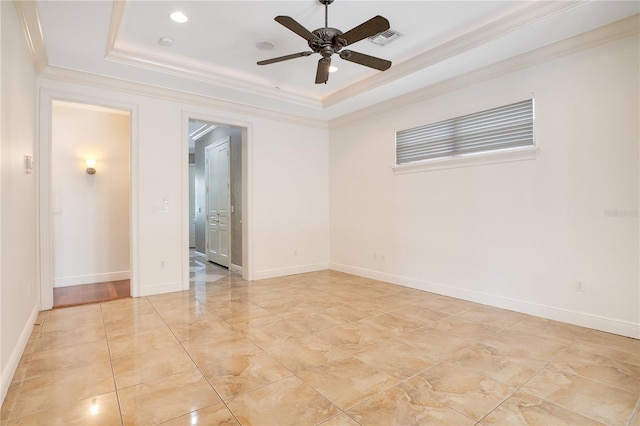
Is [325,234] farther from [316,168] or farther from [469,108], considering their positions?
[469,108]

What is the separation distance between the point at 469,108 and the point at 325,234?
335 cm

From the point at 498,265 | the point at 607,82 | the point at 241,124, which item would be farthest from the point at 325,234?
the point at 607,82

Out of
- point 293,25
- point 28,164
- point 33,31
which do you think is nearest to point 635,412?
point 293,25

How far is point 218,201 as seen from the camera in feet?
23.2

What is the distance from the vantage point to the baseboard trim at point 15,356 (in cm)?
213

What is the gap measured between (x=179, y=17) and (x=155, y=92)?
65.7 inches

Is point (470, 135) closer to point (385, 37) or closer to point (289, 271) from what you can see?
point (385, 37)

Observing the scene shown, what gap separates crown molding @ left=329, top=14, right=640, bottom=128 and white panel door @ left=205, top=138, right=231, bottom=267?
3.25 m

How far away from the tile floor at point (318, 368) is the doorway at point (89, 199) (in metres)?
1.58

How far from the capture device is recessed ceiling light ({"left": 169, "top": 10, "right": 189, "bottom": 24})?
3.17m

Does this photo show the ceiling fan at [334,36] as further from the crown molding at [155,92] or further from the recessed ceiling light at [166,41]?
the crown molding at [155,92]

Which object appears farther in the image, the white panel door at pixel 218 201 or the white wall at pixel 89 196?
the white panel door at pixel 218 201

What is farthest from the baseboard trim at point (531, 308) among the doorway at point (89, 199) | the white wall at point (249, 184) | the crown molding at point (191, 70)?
the doorway at point (89, 199)

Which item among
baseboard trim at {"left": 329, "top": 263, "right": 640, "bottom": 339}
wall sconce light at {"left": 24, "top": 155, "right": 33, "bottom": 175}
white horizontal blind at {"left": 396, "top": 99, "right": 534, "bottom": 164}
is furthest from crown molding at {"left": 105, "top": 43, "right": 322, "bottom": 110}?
baseboard trim at {"left": 329, "top": 263, "right": 640, "bottom": 339}
